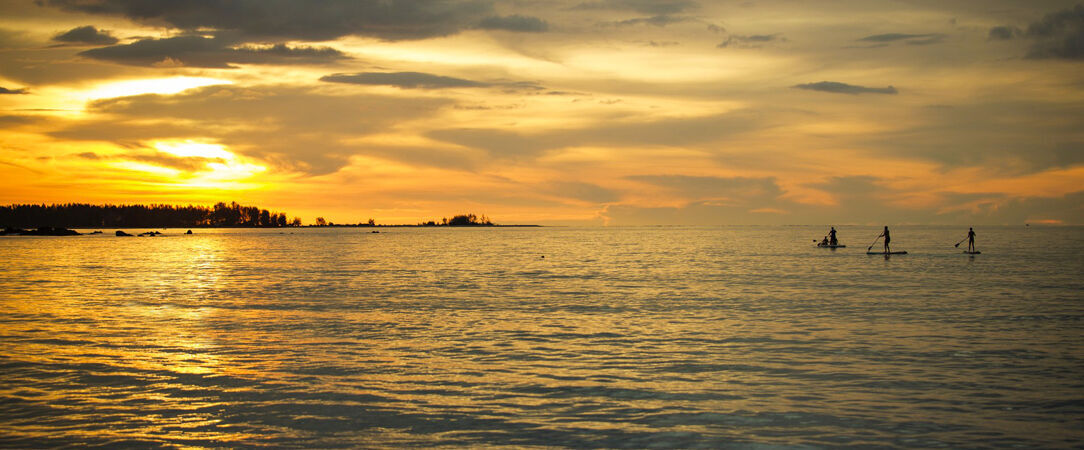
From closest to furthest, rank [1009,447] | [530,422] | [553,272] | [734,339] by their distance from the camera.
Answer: [1009,447], [530,422], [734,339], [553,272]

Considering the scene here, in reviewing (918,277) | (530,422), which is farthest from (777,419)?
(918,277)

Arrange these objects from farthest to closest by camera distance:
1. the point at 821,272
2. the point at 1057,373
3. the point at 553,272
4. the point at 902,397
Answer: the point at 553,272 < the point at 821,272 < the point at 1057,373 < the point at 902,397

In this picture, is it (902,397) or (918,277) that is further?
(918,277)

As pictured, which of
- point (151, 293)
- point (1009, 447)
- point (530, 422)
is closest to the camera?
point (1009, 447)

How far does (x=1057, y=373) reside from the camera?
17938 millimetres

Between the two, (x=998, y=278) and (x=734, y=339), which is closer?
(x=734, y=339)

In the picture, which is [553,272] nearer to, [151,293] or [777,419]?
[151,293]

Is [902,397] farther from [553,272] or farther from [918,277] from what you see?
[553,272]

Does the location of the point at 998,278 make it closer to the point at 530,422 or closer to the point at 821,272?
the point at 821,272

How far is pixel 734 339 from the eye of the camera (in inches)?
941

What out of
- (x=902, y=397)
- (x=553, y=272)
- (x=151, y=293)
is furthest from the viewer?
(x=553, y=272)

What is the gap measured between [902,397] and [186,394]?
50.2ft

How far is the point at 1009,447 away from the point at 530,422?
26.2ft

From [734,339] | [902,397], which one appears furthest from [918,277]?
[902,397]
